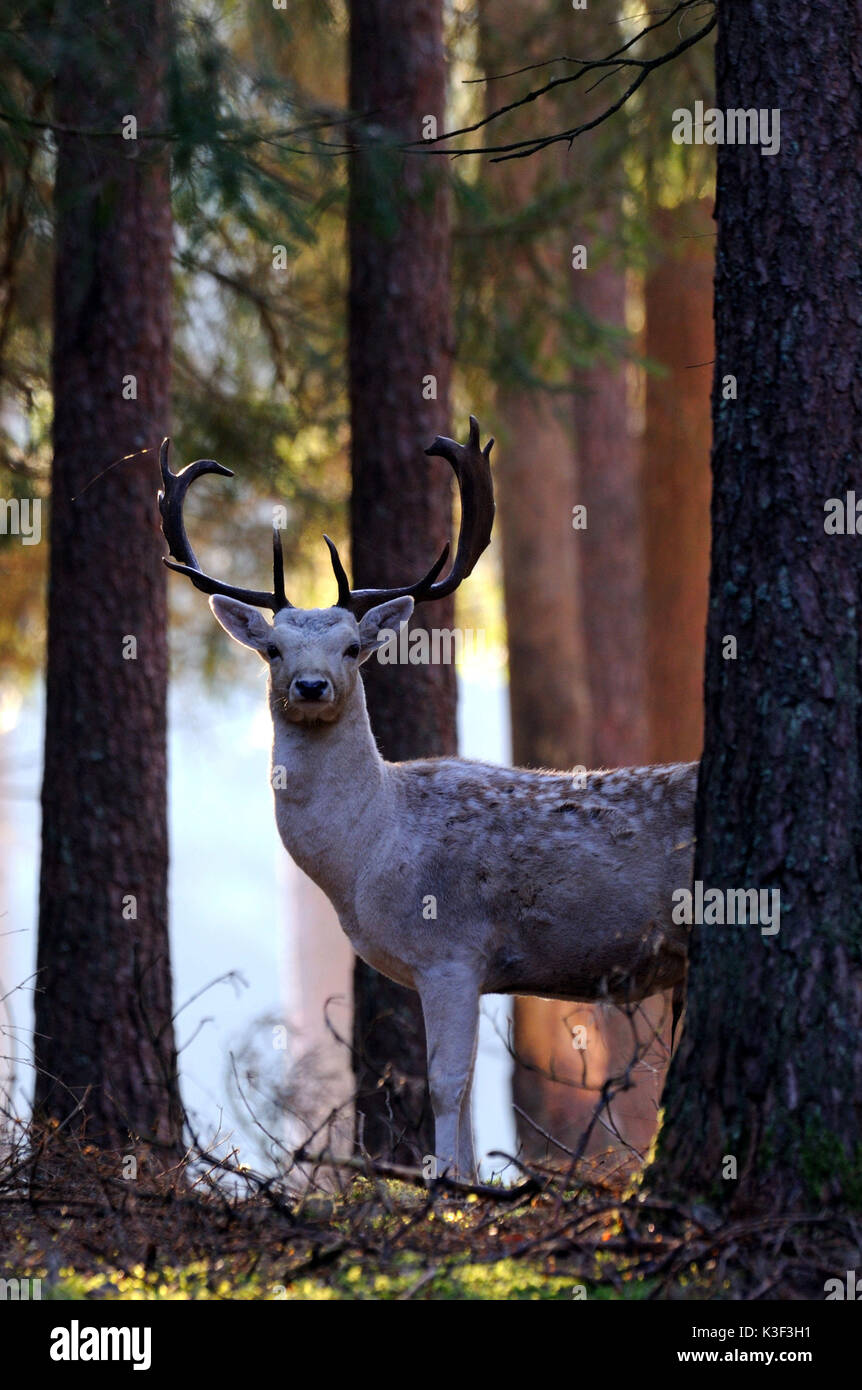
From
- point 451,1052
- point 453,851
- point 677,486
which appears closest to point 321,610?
point 453,851

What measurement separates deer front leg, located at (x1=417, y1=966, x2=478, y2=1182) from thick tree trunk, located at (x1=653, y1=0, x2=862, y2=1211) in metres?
1.94

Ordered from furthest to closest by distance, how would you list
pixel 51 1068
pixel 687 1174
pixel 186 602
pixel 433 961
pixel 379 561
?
pixel 186 602 → pixel 379 561 → pixel 51 1068 → pixel 433 961 → pixel 687 1174

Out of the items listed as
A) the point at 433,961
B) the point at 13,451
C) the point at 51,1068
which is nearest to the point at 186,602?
the point at 13,451

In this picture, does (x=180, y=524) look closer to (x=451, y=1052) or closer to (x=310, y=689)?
(x=310, y=689)

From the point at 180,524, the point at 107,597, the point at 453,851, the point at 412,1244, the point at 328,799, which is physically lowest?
the point at 412,1244

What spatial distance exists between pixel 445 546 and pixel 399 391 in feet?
8.63

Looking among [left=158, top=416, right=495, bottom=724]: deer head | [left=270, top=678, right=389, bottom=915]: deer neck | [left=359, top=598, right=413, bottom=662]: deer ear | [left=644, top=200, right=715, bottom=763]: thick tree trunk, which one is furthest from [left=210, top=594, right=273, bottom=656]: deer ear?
[left=644, top=200, right=715, bottom=763]: thick tree trunk

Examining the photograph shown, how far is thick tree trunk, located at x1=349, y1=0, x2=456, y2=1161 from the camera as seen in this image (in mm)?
10320

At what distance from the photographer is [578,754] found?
18234mm

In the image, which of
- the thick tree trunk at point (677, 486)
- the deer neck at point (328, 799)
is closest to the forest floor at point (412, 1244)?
the deer neck at point (328, 799)

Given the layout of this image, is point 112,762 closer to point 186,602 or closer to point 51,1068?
point 51,1068

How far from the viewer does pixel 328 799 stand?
8.27 meters

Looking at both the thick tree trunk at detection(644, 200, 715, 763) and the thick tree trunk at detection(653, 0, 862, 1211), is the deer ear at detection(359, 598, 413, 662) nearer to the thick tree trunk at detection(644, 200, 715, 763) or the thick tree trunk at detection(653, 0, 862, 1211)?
the thick tree trunk at detection(653, 0, 862, 1211)

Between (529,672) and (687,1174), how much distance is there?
13.2 metres
